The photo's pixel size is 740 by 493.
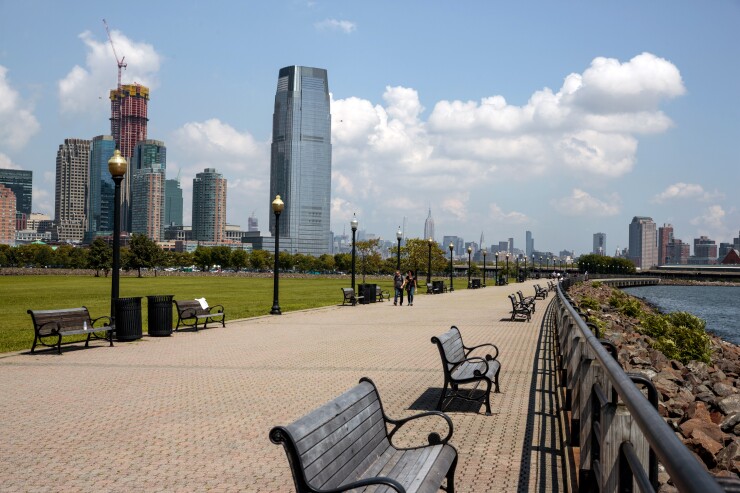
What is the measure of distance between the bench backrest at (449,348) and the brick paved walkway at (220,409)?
2.03 feet

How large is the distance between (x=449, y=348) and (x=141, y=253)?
307 ft

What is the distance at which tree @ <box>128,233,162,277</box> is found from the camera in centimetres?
9606

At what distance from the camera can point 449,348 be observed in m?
9.26

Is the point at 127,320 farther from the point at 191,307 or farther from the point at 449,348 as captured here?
the point at 449,348

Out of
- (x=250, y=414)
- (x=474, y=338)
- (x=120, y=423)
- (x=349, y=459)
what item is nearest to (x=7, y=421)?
(x=120, y=423)

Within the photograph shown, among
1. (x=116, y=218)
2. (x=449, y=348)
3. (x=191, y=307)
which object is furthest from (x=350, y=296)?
(x=449, y=348)

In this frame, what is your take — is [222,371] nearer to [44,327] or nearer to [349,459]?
[44,327]

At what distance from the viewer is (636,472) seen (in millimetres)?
2834

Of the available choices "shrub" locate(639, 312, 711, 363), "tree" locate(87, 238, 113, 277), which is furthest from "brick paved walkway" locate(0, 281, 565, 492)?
"tree" locate(87, 238, 113, 277)

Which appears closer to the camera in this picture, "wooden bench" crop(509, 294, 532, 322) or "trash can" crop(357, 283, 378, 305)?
"wooden bench" crop(509, 294, 532, 322)

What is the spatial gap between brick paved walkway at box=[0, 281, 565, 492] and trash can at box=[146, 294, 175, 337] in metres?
0.43

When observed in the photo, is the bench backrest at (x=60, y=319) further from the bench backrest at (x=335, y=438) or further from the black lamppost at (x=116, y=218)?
the bench backrest at (x=335, y=438)

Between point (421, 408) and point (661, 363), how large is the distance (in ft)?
28.4

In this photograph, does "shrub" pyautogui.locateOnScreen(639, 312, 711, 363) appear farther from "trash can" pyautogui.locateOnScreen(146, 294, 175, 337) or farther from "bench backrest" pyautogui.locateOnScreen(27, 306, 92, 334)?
"bench backrest" pyautogui.locateOnScreen(27, 306, 92, 334)
